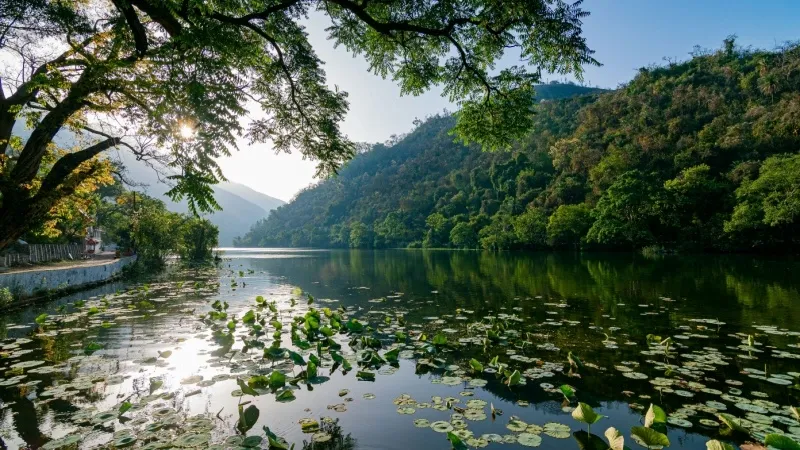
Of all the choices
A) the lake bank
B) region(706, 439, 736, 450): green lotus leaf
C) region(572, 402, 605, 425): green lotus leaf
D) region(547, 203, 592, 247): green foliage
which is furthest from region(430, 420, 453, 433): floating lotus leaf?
region(547, 203, 592, 247): green foliage

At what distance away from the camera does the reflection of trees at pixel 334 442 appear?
484cm

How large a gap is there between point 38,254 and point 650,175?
234ft

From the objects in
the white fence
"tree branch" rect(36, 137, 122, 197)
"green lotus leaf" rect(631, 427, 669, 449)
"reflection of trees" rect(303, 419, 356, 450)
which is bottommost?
"reflection of trees" rect(303, 419, 356, 450)

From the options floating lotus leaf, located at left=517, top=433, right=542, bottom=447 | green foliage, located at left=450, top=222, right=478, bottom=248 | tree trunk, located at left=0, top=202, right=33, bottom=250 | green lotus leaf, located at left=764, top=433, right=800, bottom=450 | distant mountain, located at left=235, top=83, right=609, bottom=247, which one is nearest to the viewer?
green lotus leaf, located at left=764, top=433, right=800, bottom=450

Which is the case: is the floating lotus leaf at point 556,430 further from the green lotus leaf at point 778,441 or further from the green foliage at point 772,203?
the green foliage at point 772,203

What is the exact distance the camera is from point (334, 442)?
4984 mm

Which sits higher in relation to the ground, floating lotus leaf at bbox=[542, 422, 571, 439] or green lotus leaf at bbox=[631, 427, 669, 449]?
green lotus leaf at bbox=[631, 427, 669, 449]

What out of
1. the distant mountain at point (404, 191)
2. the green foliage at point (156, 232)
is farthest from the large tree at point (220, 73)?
the distant mountain at point (404, 191)

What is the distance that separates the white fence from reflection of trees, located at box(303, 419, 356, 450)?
30423mm

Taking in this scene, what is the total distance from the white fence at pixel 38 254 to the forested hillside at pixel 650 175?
29.7 metres

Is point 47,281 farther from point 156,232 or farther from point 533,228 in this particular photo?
point 533,228

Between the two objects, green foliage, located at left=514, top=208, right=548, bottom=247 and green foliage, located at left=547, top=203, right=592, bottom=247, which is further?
green foliage, located at left=514, top=208, right=548, bottom=247

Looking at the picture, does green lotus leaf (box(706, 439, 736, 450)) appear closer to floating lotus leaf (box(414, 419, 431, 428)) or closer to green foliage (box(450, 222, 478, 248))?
floating lotus leaf (box(414, 419, 431, 428))

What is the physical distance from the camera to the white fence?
25.1m
